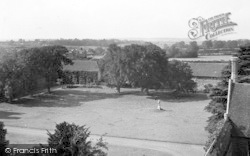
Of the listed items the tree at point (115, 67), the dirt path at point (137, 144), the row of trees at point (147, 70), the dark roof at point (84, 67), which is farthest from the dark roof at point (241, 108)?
the dark roof at point (84, 67)

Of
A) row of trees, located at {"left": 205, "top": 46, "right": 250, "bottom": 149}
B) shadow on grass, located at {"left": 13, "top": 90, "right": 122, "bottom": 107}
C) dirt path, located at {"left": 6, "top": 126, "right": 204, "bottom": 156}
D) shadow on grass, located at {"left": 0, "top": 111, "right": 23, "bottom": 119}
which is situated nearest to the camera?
dirt path, located at {"left": 6, "top": 126, "right": 204, "bottom": 156}

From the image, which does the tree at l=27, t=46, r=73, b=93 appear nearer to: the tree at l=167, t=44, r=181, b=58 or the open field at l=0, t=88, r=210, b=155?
the open field at l=0, t=88, r=210, b=155

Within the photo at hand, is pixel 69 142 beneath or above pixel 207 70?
above

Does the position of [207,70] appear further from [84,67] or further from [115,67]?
[84,67]

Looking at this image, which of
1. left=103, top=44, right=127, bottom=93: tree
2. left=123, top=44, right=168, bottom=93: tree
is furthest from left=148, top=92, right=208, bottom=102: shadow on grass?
left=103, top=44, right=127, bottom=93: tree

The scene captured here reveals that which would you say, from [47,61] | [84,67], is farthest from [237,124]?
[84,67]

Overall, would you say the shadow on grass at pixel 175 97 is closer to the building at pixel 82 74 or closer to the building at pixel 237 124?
the building at pixel 82 74

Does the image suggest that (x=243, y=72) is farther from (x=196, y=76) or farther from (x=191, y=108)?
(x=196, y=76)
